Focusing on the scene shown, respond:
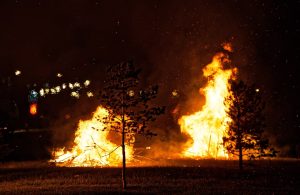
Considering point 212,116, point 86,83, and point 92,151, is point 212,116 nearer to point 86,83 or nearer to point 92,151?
point 92,151

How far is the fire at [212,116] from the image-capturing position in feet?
134

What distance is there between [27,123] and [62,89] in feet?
35.5

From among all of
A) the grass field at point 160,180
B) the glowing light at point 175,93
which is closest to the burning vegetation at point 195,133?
the grass field at point 160,180

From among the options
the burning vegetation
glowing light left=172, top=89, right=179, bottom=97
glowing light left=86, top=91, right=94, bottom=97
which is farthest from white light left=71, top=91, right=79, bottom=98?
the burning vegetation

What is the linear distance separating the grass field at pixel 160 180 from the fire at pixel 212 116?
912 cm

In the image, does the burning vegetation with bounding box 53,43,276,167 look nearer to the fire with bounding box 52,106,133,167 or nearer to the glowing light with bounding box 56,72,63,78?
the fire with bounding box 52,106,133,167

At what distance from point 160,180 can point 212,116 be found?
18.4 meters

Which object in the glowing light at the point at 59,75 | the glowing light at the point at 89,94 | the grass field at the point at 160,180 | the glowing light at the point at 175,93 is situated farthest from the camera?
the glowing light at the point at 59,75

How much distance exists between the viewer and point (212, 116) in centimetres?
4144

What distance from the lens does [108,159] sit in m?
34.0

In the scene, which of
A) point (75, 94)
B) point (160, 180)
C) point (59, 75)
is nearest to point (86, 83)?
point (75, 94)

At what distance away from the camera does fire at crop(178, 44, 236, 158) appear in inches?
1604

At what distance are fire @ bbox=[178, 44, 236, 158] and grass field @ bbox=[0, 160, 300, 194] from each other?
29.9 ft

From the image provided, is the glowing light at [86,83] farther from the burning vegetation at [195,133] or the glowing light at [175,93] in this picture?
the burning vegetation at [195,133]
